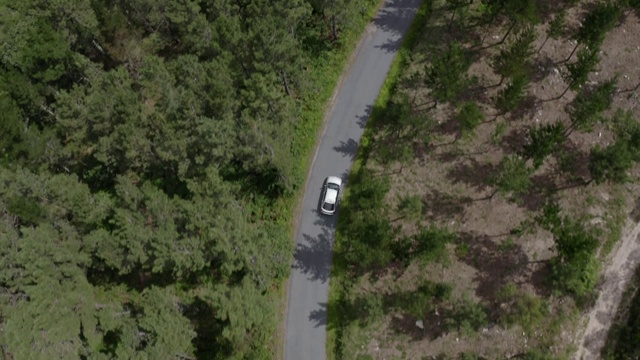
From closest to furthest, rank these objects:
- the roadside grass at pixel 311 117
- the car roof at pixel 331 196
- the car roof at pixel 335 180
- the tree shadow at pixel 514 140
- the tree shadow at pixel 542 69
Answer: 1. the roadside grass at pixel 311 117
2. the car roof at pixel 331 196
3. the car roof at pixel 335 180
4. the tree shadow at pixel 514 140
5. the tree shadow at pixel 542 69

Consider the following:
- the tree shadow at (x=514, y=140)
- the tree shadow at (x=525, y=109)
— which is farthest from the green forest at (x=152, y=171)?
the tree shadow at (x=525, y=109)

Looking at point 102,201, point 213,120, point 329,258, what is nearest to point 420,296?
point 329,258

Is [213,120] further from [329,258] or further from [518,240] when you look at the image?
[518,240]

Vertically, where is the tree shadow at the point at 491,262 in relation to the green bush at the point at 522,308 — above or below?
above

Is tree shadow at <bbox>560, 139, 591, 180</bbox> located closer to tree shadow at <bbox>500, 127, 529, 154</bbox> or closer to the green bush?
tree shadow at <bbox>500, 127, 529, 154</bbox>

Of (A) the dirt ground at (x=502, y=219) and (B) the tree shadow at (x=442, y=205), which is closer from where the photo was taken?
(A) the dirt ground at (x=502, y=219)

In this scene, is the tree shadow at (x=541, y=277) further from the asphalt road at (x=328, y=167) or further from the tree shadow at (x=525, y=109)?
the asphalt road at (x=328, y=167)

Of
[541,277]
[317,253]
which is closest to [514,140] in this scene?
[541,277]

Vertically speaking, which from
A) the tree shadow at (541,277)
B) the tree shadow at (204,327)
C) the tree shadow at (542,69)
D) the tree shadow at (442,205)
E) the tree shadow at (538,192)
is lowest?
the tree shadow at (204,327)
